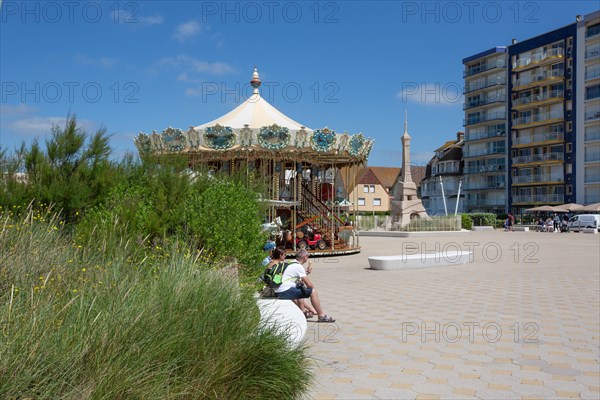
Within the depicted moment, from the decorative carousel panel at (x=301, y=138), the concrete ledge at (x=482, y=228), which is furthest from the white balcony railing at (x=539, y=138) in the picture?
the decorative carousel panel at (x=301, y=138)

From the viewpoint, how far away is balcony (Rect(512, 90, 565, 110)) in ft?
197

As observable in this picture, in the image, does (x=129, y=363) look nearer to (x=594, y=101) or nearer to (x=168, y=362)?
(x=168, y=362)

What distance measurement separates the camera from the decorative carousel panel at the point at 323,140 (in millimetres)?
19938

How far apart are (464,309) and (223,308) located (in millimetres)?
6574

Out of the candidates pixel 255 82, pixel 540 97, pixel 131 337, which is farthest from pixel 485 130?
pixel 131 337

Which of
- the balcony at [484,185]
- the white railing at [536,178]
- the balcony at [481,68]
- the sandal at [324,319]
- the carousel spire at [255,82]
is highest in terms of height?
the balcony at [481,68]

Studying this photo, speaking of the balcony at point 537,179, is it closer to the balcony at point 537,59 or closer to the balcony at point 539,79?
the balcony at point 539,79

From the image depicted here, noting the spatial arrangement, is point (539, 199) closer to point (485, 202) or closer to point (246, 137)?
point (485, 202)

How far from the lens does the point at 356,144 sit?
71.5 ft

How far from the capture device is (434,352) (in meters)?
→ 7.07

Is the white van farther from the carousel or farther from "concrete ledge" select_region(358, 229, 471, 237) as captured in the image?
the carousel

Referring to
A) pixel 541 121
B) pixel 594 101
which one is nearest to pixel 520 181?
pixel 541 121

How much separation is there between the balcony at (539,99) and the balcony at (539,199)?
1023 centimetres

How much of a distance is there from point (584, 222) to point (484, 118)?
78.2 ft
